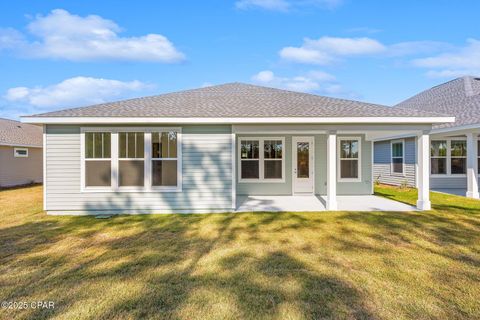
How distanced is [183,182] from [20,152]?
13.7m

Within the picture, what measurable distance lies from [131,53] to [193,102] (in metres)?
21.7

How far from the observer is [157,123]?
7535mm

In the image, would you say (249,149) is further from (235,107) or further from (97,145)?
(97,145)

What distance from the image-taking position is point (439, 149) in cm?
1265

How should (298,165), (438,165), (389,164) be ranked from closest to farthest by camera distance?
(298,165)
(438,165)
(389,164)

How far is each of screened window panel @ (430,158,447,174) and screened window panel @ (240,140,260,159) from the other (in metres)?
8.36

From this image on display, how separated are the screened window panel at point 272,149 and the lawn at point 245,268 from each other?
13.1 feet

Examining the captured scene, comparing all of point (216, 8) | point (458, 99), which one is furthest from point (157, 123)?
point (458, 99)

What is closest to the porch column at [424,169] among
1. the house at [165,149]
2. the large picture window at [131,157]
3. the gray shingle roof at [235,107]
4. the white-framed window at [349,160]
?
the house at [165,149]

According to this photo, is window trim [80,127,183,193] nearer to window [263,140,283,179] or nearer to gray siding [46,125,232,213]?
gray siding [46,125,232,213]

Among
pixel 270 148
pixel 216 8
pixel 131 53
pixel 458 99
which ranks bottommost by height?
pixel 270 148

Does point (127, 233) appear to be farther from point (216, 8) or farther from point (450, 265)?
point (216, 8)

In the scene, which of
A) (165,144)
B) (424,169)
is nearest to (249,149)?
(165,144)

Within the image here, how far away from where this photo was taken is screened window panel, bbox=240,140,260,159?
10.6m
